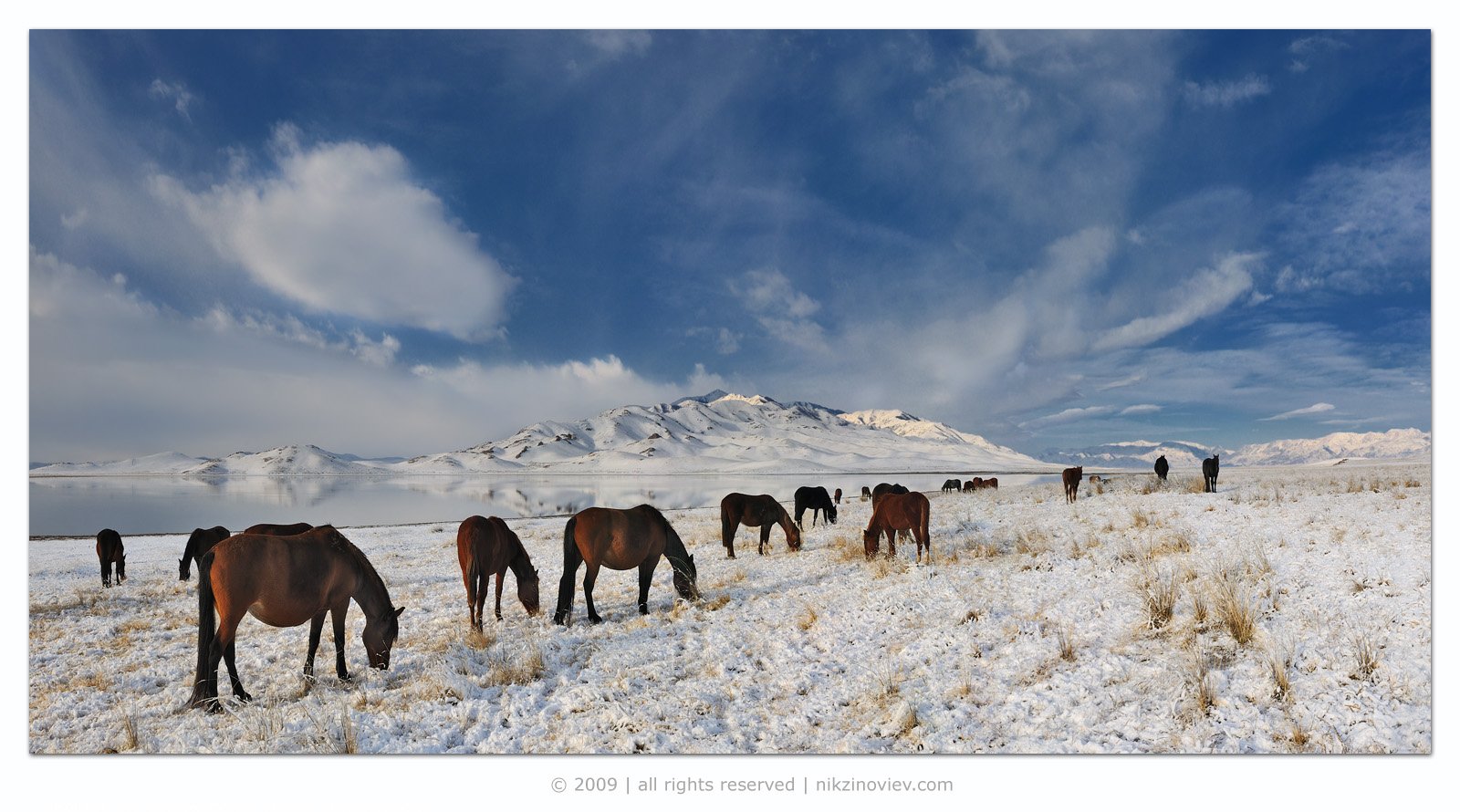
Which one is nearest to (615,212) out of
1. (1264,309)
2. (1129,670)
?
(1129,670)

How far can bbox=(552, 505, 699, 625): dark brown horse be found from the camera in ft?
24.7

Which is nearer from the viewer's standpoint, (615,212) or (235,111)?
(235,111)

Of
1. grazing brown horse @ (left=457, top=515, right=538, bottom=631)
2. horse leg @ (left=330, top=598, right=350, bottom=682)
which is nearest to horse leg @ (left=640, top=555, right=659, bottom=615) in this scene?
grazing brown horse @ (left=457, top=515, right=538, bottom=631)

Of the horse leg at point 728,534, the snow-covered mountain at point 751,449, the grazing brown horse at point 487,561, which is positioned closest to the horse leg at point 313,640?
the grazing brown horse at point 487,561

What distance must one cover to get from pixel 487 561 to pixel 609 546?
5.33ft

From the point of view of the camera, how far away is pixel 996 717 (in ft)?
14.8

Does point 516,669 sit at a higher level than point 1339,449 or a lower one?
lower

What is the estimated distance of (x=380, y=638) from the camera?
6.16m

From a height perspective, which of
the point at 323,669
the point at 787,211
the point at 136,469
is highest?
the point at 787,211

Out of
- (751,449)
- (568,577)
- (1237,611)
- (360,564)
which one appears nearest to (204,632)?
(360,564)

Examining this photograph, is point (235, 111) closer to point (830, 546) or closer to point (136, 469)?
point (136, 469)

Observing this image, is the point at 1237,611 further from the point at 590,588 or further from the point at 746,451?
the point at 746,451

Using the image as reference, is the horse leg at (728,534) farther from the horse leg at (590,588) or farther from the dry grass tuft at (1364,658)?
the dry grass tuft at (1364,658)

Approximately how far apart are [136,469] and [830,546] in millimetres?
12713
